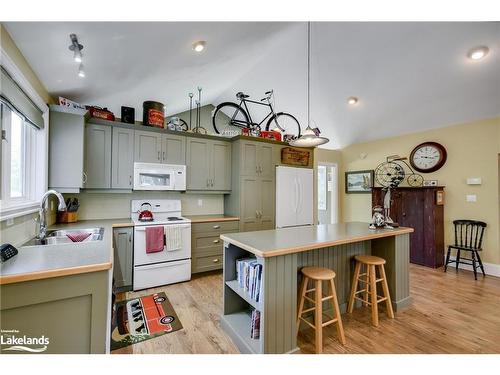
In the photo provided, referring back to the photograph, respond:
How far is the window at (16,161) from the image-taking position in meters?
1.74

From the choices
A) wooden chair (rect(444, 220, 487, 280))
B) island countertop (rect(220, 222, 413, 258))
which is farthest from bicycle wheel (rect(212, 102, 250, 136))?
wooden chair (rect(444, 220, 487, 280))

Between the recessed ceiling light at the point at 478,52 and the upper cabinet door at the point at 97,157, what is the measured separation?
181 inches

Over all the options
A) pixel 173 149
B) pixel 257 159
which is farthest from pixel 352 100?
pixel 173 149

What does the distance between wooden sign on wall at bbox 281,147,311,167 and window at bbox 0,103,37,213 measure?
3.32 m

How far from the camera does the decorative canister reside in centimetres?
321

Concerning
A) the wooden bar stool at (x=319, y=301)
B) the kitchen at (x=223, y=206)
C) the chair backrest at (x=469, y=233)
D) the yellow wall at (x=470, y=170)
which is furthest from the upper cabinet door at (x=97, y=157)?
the chair backrest at (x=469, y=233)

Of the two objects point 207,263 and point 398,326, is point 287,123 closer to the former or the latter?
point 207,263

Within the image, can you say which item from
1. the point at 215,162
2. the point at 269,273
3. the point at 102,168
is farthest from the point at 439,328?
the point at 102,168

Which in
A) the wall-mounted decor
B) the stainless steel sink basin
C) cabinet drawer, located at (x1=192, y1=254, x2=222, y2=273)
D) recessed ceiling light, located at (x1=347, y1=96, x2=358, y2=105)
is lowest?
cabinet drawer, located at (x1=192, y1=254, x2=222, y2=273)

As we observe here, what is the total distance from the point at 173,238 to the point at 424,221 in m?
4.02

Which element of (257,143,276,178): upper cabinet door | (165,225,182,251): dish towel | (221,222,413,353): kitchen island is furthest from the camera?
(257,143,276,178): upper cabinet door

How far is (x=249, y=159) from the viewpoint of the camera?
3746mm

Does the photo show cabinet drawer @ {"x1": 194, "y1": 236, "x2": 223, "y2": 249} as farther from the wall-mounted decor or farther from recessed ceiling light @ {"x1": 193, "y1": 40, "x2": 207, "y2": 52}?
the wall-mounted decor
